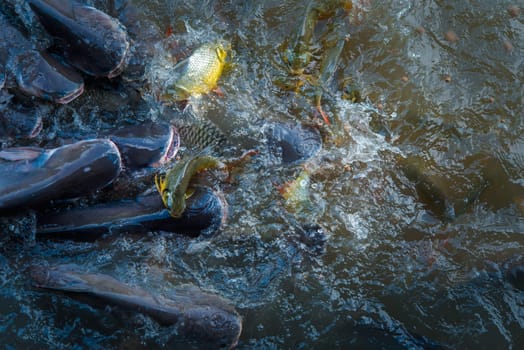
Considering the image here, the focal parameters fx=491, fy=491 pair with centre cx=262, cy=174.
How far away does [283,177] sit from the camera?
317cm

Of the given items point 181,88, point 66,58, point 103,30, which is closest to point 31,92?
point 66,58

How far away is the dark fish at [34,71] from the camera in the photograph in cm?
305

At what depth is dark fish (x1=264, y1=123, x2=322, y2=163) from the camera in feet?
10.4

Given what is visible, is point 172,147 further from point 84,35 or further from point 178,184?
point 84,35

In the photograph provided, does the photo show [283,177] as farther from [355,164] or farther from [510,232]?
[510,232]

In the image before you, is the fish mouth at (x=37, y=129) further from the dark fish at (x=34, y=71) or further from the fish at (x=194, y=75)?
the fish at (x=194, y=75)

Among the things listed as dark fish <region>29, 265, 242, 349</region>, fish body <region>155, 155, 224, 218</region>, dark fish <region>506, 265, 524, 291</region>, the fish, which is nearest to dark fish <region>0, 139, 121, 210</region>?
fish body <region>155, 155, 224, 218</region>

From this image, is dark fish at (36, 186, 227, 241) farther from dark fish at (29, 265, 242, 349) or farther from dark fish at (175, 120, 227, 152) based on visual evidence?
dark fish at (175, 120, 227, 152)

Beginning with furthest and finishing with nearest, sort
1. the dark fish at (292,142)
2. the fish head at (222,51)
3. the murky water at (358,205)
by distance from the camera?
the fish head at (222,51)
the dark fish at (292,142)
the murky water at (358,205)

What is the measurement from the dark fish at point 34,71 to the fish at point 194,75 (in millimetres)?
585

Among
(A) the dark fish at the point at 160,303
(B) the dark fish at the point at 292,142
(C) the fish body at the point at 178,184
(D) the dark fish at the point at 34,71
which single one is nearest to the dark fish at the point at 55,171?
(C) the fish body at the point at 178,184

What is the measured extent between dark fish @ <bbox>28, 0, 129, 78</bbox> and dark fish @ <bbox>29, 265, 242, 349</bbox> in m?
1.35

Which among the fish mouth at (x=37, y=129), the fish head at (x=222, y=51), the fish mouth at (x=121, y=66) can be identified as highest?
the fish head at (x=222, y=51)

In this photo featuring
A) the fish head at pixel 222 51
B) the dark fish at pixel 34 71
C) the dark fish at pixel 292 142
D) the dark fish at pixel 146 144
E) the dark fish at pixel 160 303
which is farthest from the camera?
the fish head at pixel 222 51
